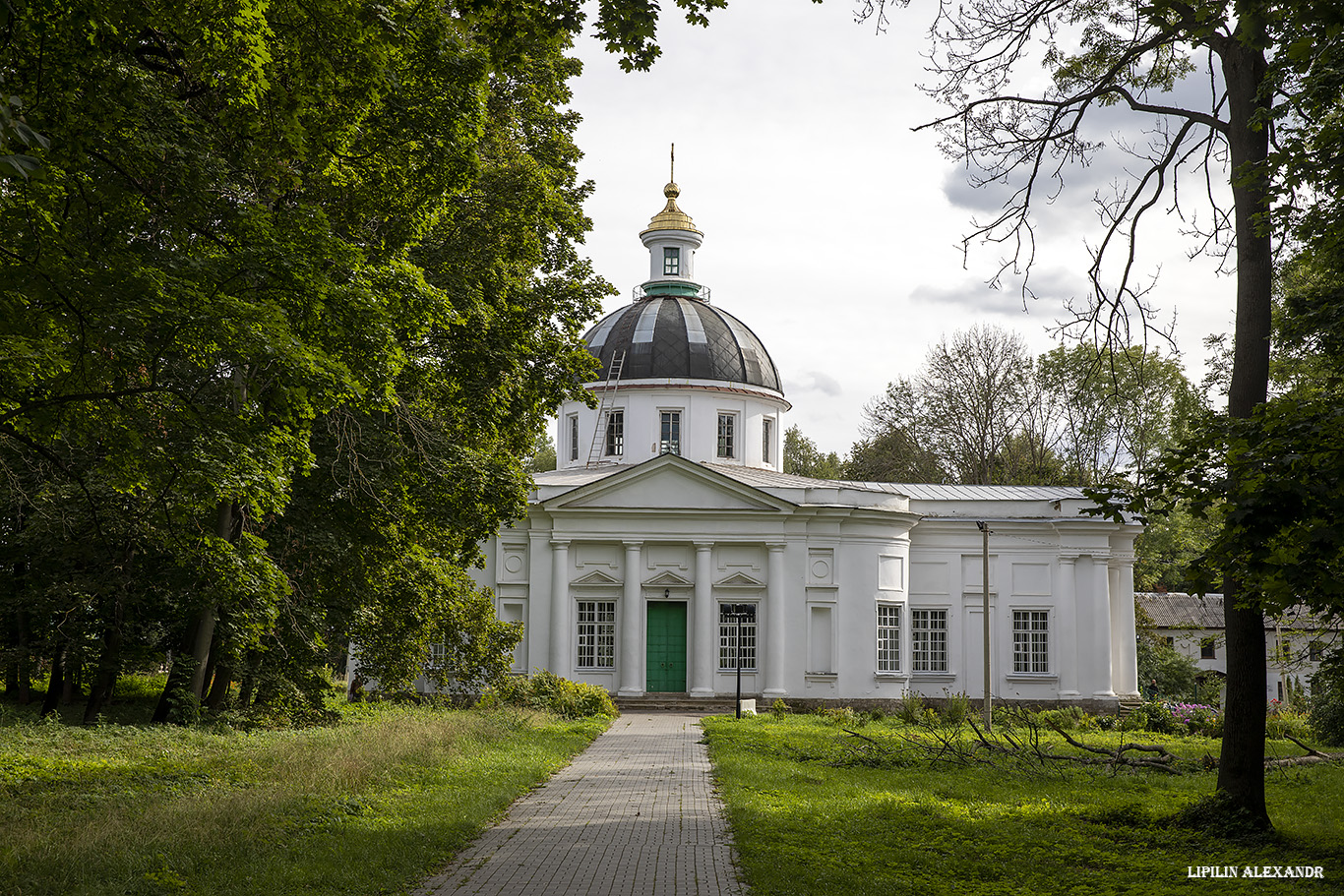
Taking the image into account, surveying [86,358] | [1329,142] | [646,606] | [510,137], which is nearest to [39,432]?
[86,358]

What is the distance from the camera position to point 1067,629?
35750 mm

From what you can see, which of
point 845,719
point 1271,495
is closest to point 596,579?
point 845,719

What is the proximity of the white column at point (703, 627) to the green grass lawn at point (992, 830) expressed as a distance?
1413 centimetres

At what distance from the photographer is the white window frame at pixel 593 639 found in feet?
108

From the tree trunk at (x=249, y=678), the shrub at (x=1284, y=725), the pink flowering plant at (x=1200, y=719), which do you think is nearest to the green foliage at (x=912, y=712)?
the pink flowering plant at (x=1200, y=719)

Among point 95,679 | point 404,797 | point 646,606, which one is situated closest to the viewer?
point 404,797

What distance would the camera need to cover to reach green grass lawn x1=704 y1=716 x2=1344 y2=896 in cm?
894

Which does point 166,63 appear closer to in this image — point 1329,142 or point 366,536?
point 366,536

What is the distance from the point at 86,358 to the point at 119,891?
5.40 m

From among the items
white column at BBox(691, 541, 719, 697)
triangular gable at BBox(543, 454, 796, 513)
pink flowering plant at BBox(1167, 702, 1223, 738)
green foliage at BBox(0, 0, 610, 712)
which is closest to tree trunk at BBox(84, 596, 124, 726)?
green foliage at BBox(0, 0, 610, 712)

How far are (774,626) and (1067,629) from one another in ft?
33.2

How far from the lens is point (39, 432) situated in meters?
10.9

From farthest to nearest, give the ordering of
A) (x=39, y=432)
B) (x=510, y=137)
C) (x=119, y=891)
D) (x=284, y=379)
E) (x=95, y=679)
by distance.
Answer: (x=95, y=679) → (x=510, y=137) → (x=39, y=432) → (x=284, y=379) → (x=119, y=891)

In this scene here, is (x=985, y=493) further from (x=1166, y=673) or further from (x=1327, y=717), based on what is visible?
(x=1327, y=717)
